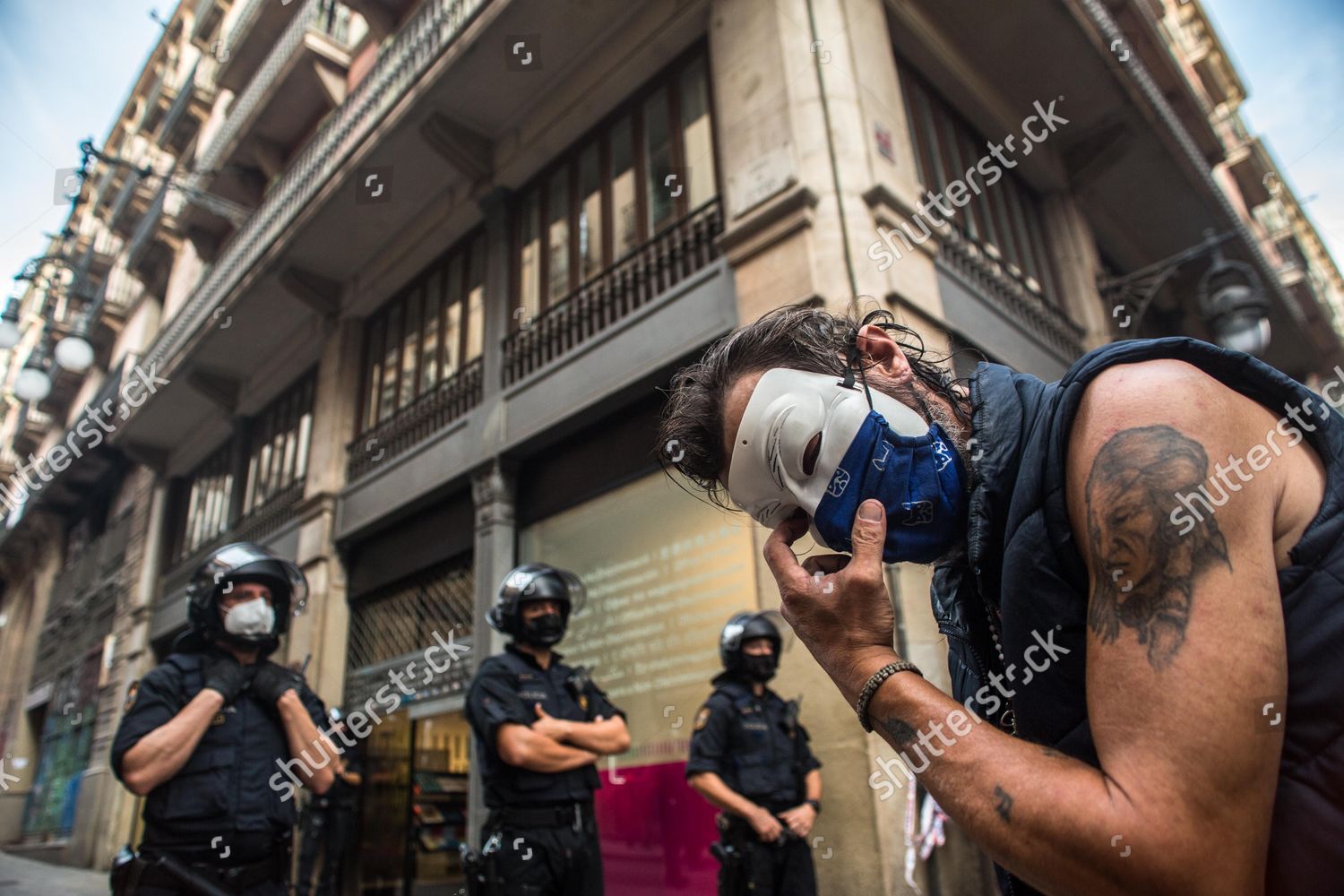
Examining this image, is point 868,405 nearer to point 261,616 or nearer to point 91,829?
point 261,616

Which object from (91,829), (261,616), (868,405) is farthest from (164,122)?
(868,405)

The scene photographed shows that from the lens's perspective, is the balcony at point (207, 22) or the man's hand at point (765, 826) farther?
the balcony at point (207, 22)

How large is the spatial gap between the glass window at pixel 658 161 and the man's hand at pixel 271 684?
5167 mm

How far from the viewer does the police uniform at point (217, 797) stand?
304 centimetres

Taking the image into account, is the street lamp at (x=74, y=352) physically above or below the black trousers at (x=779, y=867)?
above

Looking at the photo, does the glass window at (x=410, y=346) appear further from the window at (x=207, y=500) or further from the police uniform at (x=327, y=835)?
the window at (x=207, y=500)

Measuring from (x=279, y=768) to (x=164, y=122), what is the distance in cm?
2126

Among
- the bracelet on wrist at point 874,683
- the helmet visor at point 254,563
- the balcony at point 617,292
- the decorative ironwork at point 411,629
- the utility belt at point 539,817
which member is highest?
the balcony at point 617,292

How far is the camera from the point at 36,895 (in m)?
9.77

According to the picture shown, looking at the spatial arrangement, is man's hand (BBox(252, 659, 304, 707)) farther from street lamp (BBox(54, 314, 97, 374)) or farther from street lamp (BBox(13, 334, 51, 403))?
street lamp (BBox(13, 334, 51, 403))

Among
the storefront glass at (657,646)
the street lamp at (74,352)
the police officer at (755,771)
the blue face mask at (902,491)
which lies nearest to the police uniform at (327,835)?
the storefront glass at (657,646)

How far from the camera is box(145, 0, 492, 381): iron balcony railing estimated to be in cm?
888

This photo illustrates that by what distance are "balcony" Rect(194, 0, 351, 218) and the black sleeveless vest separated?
553 inches

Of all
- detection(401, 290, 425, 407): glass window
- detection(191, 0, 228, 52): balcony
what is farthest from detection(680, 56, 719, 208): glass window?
detection(191, 0, 228, 52): balcony
